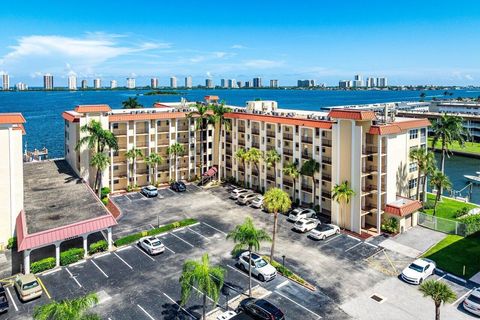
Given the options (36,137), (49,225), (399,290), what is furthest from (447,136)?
(36,137)

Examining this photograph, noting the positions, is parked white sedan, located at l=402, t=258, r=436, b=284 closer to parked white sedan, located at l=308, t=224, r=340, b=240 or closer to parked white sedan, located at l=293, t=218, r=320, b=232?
parked white sedan, located at l=308, t=224, r=340, b=240

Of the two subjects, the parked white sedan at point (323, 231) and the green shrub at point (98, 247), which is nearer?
the green shrub at point (98, 247)

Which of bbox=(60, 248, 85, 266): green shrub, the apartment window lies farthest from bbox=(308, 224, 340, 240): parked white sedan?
bbox=(60, 248, 85, 266): green shrub

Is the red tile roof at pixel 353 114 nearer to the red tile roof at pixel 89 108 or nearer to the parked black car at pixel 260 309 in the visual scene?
the parked black car at pixel 260 309

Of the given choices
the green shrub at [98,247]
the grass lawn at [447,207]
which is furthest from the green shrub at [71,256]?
the grass lawn at [447,207]

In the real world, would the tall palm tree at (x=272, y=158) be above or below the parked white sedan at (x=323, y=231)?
above

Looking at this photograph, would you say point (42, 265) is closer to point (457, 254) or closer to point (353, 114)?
point (353, 114)

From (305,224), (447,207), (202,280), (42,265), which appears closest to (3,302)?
(42,265)
